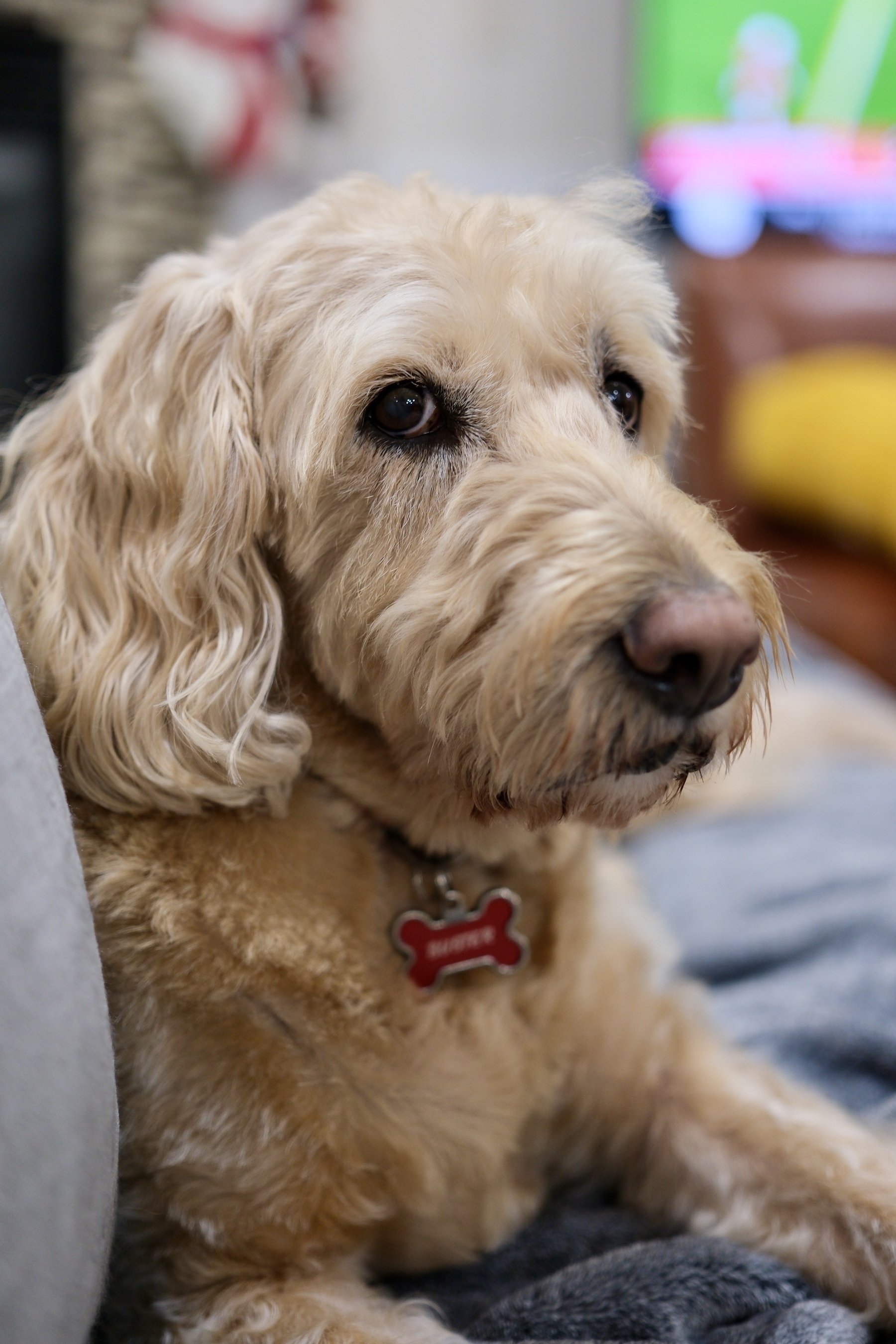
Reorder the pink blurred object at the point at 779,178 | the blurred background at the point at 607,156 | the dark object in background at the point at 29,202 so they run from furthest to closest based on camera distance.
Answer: the pink blurred object at the point at 779,178
the dark object in background at the point at 29,202
the blurred background at the point at 607,156

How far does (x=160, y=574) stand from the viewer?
0.97m

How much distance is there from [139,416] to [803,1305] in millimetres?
962

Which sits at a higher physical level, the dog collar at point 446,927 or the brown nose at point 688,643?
the brown nose at point 688,643

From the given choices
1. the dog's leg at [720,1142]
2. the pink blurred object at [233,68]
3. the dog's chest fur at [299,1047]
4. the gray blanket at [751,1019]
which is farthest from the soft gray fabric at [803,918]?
the pink blurred object at [233,68]

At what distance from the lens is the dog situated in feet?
2.87

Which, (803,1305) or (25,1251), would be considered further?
(803,1305)

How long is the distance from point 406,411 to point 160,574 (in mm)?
262

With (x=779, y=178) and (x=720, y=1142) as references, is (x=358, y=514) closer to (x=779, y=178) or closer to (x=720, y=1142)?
(x=720, y=1142)

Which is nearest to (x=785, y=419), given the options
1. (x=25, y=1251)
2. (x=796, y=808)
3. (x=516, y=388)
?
(x=796, y=808)

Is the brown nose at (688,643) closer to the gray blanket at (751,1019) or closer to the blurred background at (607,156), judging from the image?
the gray blanket at (751,1019)

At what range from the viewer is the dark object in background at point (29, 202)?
3.21 meters

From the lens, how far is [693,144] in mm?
4129

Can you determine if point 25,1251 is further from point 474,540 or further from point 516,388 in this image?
point 516,388

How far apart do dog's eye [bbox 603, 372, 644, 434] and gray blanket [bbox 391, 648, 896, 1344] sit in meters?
0.73
